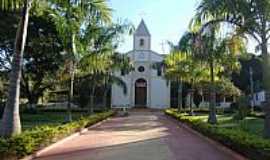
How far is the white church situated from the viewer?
57.7m

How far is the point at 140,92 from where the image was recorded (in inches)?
2317

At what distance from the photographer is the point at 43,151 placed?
501 inches

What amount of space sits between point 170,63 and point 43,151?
2643cm

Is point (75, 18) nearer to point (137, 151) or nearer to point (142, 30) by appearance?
point (137, 151)

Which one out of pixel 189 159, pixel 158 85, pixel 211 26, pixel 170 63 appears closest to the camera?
pixel 189 159

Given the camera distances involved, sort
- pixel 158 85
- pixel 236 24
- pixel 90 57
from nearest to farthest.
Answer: pixel 236 24 < pixel 90 57 < pixel 158 85

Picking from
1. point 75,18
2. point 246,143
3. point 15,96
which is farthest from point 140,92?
point 246,143

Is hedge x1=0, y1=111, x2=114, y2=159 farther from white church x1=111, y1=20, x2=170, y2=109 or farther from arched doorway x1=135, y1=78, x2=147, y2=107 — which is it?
arched doorway x1=135, y1=78, x2=147, y2=107

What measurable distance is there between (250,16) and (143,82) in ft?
149

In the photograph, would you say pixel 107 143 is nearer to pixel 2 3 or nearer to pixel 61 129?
pixel 61 129

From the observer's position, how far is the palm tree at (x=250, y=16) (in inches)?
523

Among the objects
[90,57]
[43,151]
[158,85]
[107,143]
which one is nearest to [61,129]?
[107,143]

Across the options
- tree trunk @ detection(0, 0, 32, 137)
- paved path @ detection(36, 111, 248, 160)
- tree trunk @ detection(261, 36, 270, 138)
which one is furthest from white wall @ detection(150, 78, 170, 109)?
tree trunk @ detection(0, 0, 32, 137)

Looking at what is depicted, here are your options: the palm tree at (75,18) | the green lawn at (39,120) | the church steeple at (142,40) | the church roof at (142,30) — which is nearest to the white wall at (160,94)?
the church steeple at (142,40)
